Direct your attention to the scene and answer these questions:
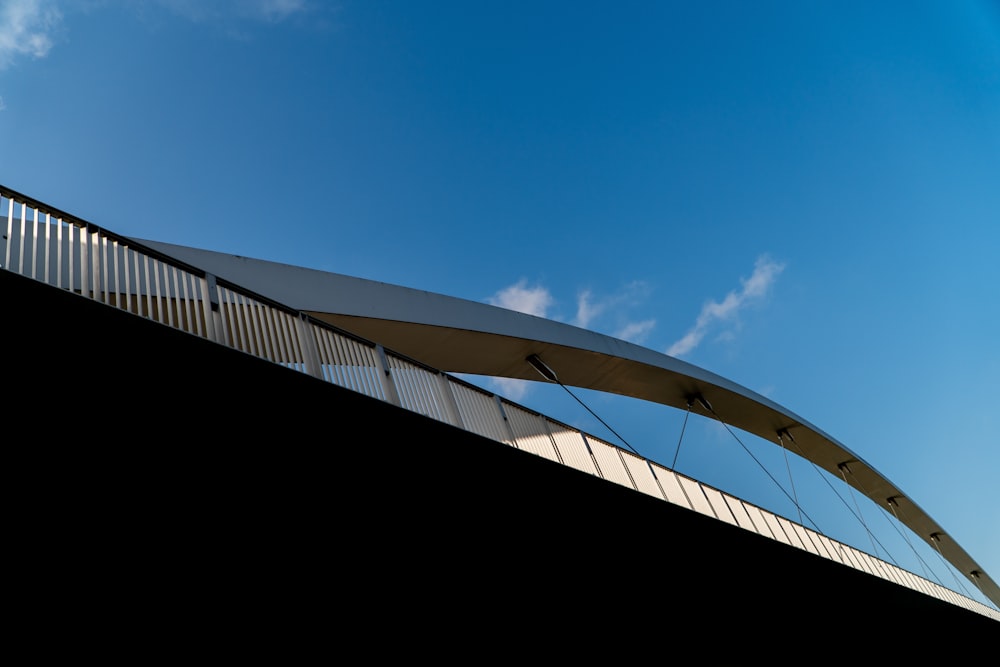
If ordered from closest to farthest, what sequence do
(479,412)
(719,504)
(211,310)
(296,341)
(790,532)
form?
(211,310) < (296,341) < (479,412) < (719,504) < (790,532)

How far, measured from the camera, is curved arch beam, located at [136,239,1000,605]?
43.6 feet

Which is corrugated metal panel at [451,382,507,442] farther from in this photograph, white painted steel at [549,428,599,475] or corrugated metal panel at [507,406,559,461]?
white painted steel at [549,428,599,475]

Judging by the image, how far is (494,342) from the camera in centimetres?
1686

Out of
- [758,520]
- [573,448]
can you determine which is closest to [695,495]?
[758,520]

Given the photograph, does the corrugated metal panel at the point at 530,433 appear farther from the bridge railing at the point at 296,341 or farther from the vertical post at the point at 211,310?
the vertical post at the point at 211,310

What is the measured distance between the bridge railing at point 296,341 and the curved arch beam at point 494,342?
2.51 meters

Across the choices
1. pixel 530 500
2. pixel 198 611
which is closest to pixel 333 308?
pixel 530 500

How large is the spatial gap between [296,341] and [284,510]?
2.25 m

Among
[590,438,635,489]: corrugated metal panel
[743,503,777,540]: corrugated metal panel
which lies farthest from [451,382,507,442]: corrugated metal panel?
[743,503,777,540]: corrugated metal panel

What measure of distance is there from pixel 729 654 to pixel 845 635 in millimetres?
5535

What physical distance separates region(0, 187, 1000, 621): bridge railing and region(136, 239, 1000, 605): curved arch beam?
251 centimetres

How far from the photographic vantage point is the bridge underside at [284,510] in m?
5.96

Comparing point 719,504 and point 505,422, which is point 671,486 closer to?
point 719,504

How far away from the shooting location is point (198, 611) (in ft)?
23.7
